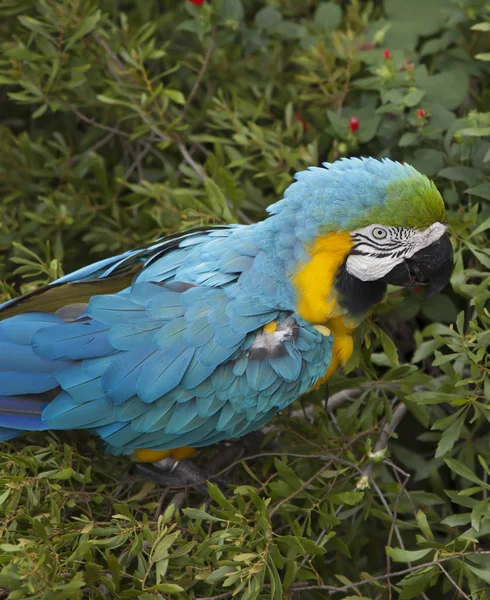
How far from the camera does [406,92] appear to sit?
96.6 inches

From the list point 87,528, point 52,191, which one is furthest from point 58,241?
point 87,528

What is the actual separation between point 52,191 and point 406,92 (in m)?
1.31

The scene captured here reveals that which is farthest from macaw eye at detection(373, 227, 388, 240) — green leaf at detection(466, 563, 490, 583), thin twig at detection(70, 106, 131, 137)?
thin twig at detection(70, 106, 131, 137)

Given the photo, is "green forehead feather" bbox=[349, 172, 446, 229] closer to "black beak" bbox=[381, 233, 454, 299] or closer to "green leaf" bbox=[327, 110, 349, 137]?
"black beak" bbox=[381, 233, 454, 299]

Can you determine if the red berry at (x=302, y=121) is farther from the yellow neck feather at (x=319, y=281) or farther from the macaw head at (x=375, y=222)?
the yellow neck feather at (x=319, y=281)

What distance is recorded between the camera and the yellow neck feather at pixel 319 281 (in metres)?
2.03

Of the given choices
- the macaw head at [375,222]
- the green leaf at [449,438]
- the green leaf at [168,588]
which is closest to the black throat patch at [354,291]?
the macaw head at [375,222]

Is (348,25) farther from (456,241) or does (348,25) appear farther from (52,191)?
(52,191)

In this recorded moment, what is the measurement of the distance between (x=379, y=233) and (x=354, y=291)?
0.18 m

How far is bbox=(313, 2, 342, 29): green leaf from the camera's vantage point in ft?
9.23

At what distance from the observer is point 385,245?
1.97 m

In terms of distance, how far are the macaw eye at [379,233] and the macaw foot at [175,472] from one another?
2.87ft

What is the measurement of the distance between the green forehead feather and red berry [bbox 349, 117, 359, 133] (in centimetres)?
62

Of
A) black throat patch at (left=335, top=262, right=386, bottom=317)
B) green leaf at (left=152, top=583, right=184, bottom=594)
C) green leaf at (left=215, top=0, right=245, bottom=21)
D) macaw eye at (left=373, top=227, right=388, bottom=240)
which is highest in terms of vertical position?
green leaf at (left=215, top=0, right=245, bottom=21)
